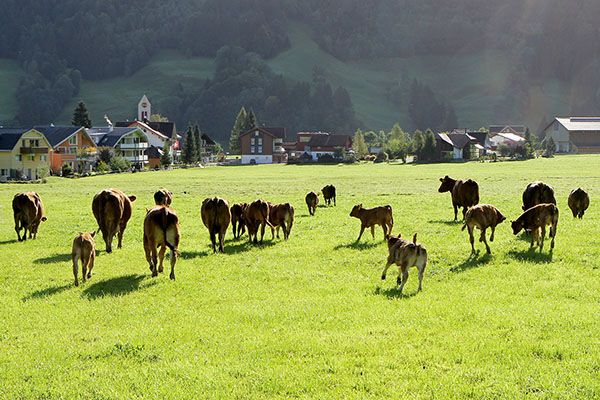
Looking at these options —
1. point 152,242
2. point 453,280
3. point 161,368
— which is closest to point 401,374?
point 161,368

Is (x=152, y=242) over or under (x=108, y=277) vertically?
over

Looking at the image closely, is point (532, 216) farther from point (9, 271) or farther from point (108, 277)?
point (9, 271)

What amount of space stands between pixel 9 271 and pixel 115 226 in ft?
11.1

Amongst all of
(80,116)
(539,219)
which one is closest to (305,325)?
(539,219)

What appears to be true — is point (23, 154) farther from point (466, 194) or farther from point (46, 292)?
point (46, 292)

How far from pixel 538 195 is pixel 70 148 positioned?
8378 centimetres

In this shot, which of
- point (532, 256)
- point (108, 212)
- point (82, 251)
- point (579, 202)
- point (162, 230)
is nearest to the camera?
point (82, 251)

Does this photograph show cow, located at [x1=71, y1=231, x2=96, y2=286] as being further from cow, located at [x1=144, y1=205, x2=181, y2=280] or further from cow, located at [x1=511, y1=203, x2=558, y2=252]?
cow, located at [x1=511, y1=203, x2=558, y2=252]

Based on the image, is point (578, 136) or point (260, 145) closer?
point (260, 145)

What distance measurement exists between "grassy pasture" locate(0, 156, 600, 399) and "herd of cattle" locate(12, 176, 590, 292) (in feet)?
2.16

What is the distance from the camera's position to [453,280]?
1337 centimetres

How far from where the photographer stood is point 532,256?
50.4 feet

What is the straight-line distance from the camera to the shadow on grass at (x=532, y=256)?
15.0 meters

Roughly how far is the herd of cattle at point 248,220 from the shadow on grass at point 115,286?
0.46m
